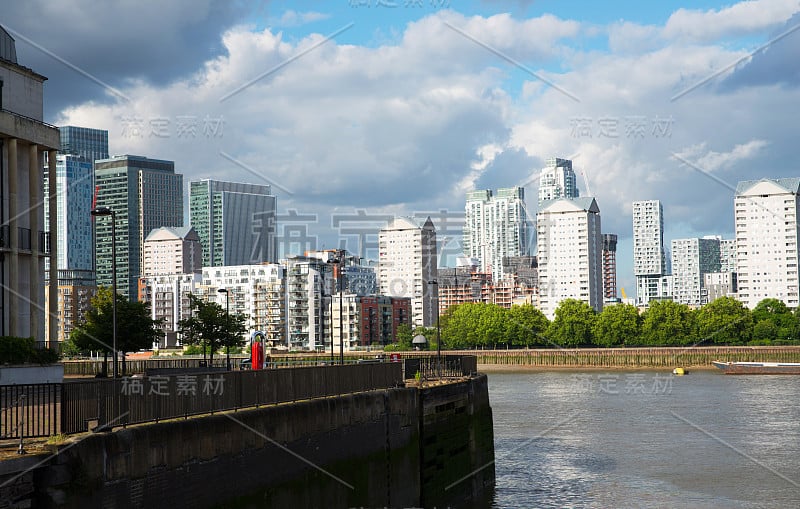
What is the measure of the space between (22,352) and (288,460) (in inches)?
670

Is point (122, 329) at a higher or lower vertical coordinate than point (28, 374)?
higher

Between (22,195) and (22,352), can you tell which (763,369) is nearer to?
(22,195)

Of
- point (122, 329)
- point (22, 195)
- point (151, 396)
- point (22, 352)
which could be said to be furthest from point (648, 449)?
point (151, 396)

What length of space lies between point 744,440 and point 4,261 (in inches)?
1650

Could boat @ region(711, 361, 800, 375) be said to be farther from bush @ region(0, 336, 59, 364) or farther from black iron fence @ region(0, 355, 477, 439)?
bush @ region(0, 336, 59, 364)

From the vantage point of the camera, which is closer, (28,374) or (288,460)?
(288,460)

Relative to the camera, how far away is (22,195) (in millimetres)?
42906

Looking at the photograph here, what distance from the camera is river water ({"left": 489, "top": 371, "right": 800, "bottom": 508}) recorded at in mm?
41906

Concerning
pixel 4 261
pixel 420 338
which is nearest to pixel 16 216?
pixel 4 261

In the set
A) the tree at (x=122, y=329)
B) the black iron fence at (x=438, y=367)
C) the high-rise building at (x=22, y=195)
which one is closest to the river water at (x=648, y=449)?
the black iron fence at (x=438, y=367)

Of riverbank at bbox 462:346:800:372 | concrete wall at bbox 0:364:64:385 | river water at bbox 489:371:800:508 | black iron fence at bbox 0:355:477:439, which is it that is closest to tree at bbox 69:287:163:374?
river water at bbox 489:371:800:508

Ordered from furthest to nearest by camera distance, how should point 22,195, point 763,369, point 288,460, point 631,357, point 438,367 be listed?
point 631,357, point 763,369, point 438,367, point 22,195, point 288,460

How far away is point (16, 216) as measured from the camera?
138 ft

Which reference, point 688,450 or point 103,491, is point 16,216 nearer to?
point 103,491
